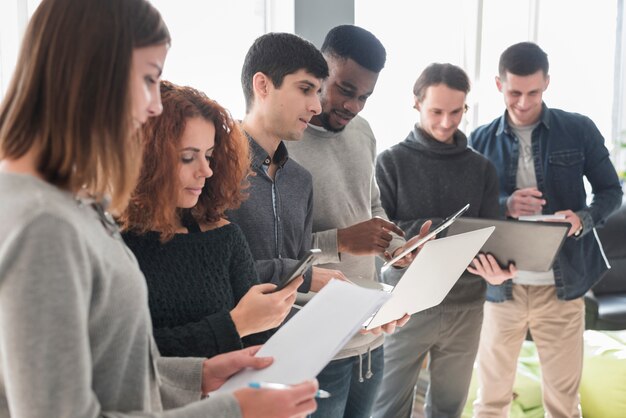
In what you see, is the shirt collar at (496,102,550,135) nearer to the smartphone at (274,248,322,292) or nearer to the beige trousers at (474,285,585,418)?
the beige trousers at (474,285,585,418)

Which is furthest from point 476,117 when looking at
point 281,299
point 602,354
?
point 281,299

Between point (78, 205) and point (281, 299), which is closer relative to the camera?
point (78, 205)

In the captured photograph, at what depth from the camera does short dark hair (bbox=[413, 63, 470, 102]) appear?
2.43 m

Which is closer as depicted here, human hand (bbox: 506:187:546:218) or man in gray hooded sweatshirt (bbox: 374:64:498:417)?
man in gray hooded sweatshirt (bbox: 374:64:498:417)

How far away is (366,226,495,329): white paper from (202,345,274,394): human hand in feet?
1.61

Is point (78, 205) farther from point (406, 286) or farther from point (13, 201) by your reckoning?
point (406, 286)

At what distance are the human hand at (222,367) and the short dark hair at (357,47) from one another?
1.17 metres

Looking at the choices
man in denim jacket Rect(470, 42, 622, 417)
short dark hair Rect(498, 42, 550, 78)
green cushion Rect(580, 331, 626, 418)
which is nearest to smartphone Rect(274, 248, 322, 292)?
man in denim jacket Rect(470, 42, 622, 417)

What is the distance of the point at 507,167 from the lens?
271cm

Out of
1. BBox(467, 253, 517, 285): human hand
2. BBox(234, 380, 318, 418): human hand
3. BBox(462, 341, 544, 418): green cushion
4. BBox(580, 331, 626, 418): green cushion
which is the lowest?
BBox(462, 341, 544, 418): green cushion

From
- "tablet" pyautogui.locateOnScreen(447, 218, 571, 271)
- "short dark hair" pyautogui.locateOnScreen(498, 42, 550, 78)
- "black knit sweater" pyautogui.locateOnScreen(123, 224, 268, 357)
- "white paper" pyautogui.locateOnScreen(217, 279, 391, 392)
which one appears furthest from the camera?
"short dark hair" pyautogui.locateOnScreen(498, 42, 550, 78)

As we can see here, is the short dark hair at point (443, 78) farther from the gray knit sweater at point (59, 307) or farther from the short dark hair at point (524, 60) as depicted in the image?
the gray knit sweater at point (59, 307)

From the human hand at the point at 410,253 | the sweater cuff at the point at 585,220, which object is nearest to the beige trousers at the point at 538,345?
the sweater cuff at the point at 585,220

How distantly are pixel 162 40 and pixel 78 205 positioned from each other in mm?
236
